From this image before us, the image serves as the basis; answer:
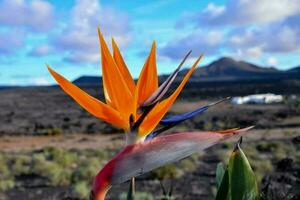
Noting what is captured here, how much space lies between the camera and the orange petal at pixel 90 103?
139cm

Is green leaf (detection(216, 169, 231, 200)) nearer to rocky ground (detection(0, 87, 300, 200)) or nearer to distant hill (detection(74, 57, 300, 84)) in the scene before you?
rocky ground (detection(0, 87, 300, 200))

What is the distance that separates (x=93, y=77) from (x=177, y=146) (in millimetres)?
121302

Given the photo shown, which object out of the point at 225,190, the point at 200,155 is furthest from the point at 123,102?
the point at 200,155

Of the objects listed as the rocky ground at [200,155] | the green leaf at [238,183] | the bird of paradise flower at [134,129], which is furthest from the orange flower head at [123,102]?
the rocky ground at [200,155]

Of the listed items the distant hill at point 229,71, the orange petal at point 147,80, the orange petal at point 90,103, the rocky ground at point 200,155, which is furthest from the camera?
the distant hill at point 229,71

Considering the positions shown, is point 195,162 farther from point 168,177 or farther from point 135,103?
point 135,103

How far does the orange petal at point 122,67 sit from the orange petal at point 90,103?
187mm

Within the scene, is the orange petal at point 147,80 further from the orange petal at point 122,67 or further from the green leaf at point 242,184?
the green leaf at point 242,184

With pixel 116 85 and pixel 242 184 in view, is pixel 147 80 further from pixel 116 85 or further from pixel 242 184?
pixel 242 184

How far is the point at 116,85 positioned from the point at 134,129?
13cm

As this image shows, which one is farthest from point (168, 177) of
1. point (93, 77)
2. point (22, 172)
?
point (93, 77)

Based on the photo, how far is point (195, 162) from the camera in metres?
13.2

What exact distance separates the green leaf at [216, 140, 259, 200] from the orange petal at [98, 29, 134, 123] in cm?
32

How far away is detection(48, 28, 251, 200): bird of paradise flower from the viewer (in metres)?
1.41
